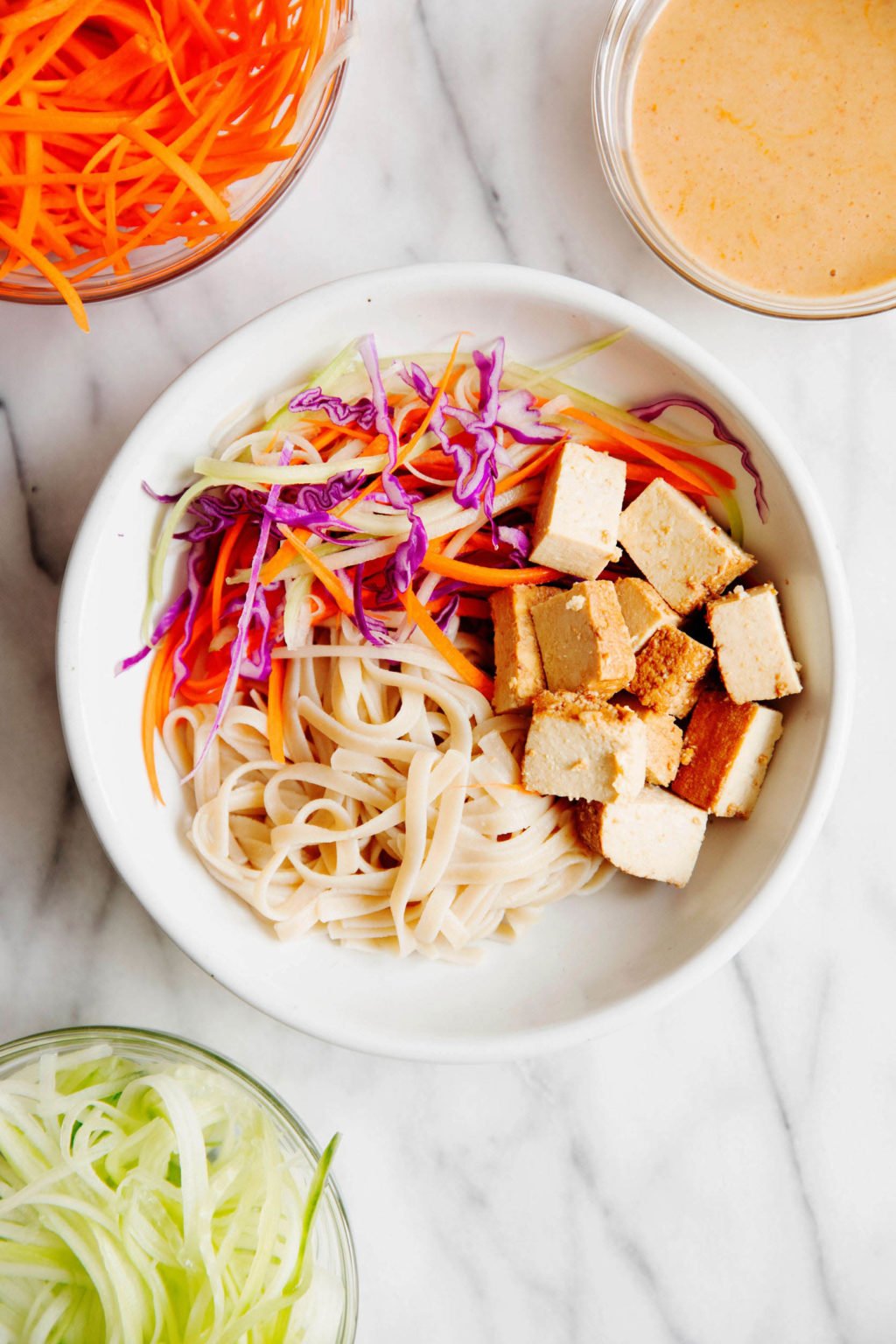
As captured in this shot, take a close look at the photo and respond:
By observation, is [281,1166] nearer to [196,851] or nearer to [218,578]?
[196,851]

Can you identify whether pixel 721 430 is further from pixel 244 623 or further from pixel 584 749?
pixel 244 623

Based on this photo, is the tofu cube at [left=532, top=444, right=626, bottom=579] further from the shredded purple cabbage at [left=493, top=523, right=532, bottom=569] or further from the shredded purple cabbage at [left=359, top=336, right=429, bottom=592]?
the shredded purple cabbage at [left=359, top=336, right=429, bottom=592]

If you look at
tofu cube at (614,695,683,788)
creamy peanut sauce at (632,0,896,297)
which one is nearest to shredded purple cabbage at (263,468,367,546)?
tofu cube at (614,695,683,788)

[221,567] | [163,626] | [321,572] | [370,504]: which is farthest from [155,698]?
[370,504]

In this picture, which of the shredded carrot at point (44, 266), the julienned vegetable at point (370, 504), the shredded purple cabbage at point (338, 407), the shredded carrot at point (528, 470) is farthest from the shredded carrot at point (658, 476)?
the shredded carrot at point (44, 266)

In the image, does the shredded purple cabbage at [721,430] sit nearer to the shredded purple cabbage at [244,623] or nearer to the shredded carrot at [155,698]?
the shredded purple cabbage at [244,623]
